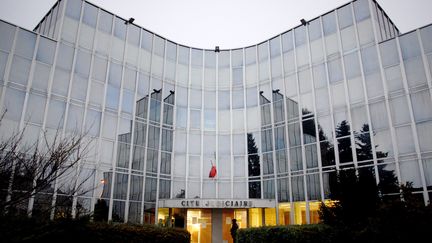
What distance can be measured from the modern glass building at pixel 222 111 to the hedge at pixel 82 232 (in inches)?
262

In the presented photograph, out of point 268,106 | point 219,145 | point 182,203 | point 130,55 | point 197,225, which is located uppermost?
point 130,55

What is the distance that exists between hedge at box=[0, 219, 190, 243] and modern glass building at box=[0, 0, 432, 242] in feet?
21.9

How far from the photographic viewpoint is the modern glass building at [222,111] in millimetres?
19688

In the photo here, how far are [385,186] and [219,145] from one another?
40.4 ft

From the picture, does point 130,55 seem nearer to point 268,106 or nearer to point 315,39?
point 268,106

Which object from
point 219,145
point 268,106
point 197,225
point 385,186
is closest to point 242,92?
point 268,106

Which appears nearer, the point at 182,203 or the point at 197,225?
the point at 182,203

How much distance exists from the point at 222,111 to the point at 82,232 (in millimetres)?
19433

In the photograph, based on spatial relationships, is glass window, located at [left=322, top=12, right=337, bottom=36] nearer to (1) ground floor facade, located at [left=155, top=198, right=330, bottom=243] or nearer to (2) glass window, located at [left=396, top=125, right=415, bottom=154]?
(2) glass window, located at [left=396, top=125, right=415, bottom=154]

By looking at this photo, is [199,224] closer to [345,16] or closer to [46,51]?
[46,51]

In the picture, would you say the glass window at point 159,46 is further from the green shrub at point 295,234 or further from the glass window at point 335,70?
the green shrub at point 295,234

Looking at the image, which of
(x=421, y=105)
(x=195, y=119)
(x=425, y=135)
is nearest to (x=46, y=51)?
(x=195, y=119)

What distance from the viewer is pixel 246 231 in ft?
49.7

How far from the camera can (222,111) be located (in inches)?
1099
